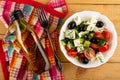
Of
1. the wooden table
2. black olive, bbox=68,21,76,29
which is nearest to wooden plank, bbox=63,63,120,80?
the wooden table

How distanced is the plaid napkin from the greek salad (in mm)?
56

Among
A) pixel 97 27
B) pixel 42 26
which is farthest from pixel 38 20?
pixel 97 27

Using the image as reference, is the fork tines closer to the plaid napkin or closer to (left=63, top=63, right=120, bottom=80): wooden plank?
the plaid napkin

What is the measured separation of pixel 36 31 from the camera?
0.88 metres

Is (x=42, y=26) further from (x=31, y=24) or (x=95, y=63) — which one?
(x=95, y=63)

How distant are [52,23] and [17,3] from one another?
0.12 m

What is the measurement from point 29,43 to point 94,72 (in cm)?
23

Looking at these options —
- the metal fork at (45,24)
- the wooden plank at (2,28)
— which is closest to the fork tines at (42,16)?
the metal fork at (45,24)

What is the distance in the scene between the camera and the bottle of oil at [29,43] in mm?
795

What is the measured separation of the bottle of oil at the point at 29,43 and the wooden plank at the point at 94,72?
0.08 metres

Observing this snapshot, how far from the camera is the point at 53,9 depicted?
2.96 ft

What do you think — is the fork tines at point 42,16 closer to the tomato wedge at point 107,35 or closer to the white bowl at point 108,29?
the white bowl at point 108,29

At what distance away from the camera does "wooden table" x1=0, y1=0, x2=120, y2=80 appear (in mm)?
905

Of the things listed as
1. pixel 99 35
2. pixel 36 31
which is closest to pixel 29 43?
pixel 36 31
